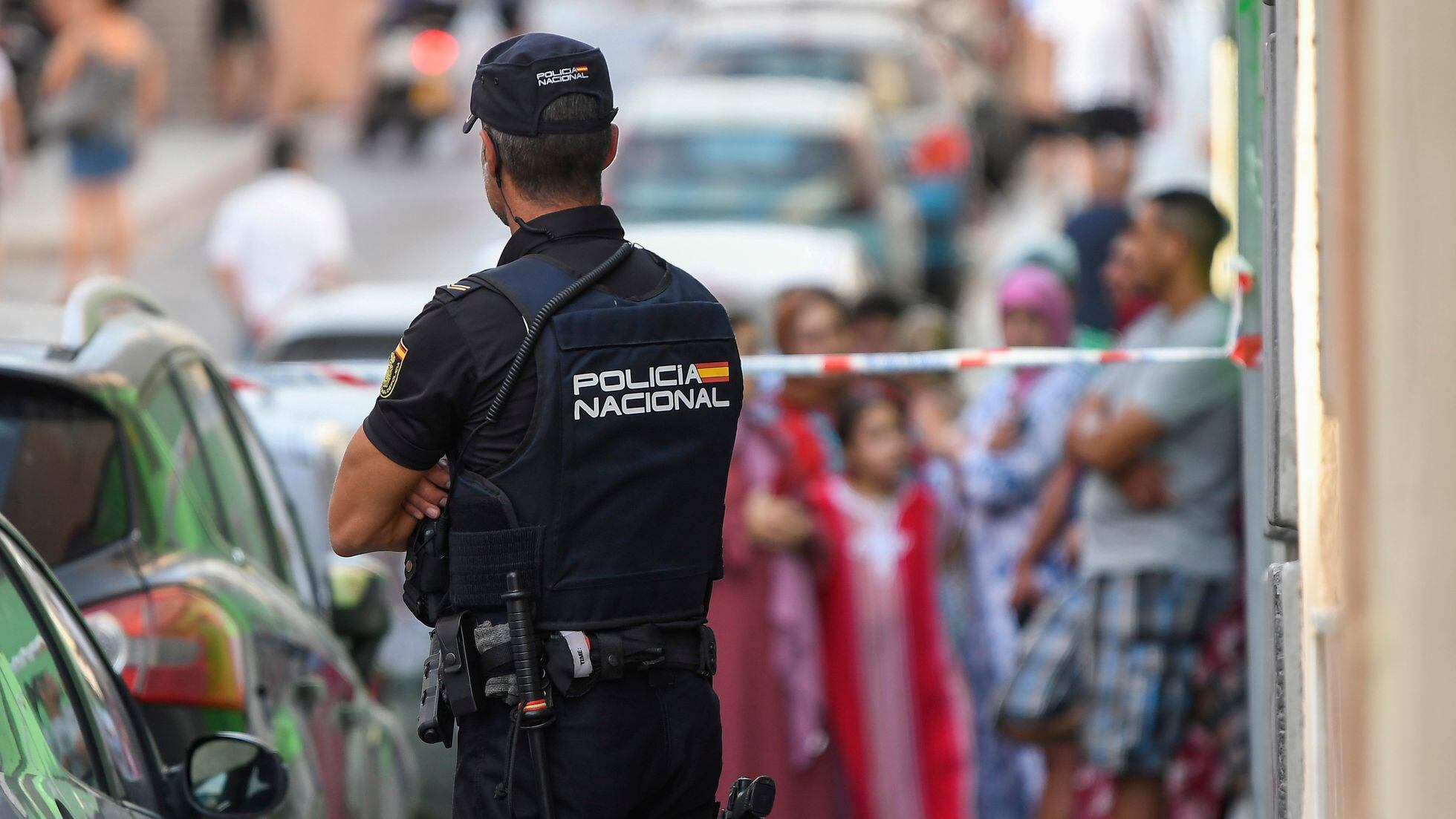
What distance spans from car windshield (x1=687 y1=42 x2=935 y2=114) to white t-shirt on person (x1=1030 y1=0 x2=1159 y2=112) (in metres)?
1.89

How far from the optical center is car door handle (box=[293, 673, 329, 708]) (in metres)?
4.84

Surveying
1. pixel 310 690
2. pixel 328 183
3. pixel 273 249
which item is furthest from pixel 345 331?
pixel 328 183

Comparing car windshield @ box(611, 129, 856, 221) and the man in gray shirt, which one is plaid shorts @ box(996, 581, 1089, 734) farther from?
car windshield @ box(611, 129, 856, 221)

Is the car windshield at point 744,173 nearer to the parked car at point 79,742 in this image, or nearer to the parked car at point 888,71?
the parked car at point 888,71

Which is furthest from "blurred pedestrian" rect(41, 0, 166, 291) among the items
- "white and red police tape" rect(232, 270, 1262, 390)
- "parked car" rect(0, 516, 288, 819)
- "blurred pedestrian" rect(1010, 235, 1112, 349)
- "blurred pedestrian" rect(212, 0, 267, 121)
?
"parked car" rect(0, 516, 288, 819)

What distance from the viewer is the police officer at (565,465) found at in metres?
3.52

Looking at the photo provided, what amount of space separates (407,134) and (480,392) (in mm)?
19986

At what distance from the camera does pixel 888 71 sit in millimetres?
16438

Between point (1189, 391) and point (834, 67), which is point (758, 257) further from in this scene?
point (834, 67)

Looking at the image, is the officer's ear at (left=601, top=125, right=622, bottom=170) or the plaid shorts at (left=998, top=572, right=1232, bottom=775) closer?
the officer's ear at (left=601, top=125, right=622, bottom=170)

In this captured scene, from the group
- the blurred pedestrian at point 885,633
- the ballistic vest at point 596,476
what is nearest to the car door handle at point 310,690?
the ballistic vest at point 596,476

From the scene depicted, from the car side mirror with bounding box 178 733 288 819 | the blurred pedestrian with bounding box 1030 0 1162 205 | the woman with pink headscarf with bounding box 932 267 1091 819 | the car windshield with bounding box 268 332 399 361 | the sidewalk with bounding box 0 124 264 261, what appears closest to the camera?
the car side mirror with bounding box 178 733 288 819

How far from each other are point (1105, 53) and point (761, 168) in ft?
7.63

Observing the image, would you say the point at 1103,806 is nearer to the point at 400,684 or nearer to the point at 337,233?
the point at 400,684
